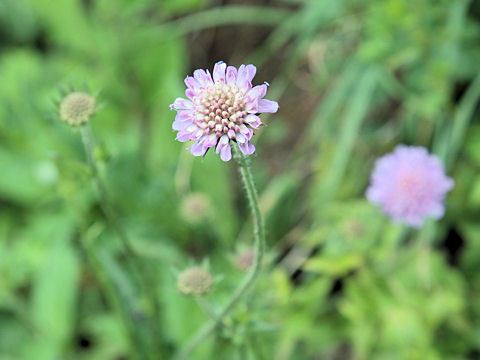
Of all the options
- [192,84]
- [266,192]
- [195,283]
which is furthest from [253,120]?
[266,192]

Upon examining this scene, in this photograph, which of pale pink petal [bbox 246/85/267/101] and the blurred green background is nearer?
pale pink petal [bbox 246/85/267/101]

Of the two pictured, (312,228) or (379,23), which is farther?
(312,228)

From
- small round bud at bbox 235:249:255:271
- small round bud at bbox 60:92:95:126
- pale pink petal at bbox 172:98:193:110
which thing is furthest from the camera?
small round bud at bbox 235:249:255:271

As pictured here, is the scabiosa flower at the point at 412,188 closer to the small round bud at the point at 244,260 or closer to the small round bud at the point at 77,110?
the small round bud at the point at 244,260

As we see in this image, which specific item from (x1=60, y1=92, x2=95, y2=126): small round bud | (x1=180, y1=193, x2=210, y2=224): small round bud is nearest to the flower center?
Answer: (x1=60, y1=92, x2=95, y2=126): small round bud

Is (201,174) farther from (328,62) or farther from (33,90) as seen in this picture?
(33,90)

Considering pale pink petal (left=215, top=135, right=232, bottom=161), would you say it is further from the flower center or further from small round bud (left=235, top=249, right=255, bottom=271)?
small round bud (left=235, top=249, right=255, bottom=271)

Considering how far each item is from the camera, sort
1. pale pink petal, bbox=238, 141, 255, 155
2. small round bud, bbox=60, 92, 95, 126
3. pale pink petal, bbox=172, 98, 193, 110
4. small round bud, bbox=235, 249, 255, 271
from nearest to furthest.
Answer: pale pink petal, bbox=238, 141, 255, 155, pale pink petal, bbox=172, 98, 193, 110, small round bud, bbox=60, 92, 95, 126, small round bud, bbox=235, 249, 255, 271

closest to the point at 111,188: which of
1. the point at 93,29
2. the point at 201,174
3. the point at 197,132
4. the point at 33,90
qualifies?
the point at 201,174

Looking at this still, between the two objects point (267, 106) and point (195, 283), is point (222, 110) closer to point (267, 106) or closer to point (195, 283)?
point (267, 106)
